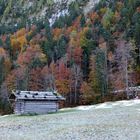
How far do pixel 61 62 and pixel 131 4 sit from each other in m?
42.2

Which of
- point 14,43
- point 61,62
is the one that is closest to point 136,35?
point 61,62

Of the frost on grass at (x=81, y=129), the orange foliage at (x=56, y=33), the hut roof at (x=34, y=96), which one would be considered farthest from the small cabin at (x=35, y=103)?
the orange foliage at (x=56, y=33)

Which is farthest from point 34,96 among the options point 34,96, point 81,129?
point 81,129

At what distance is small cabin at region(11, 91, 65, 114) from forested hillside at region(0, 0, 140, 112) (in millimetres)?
29151

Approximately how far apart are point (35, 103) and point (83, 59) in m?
57.0

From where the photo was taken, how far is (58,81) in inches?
4313

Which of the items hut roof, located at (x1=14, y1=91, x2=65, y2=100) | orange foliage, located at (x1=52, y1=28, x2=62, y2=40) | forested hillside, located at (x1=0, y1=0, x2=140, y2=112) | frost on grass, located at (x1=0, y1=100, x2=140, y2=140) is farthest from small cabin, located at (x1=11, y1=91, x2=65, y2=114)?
orange foliage, located at (x1=52, y1=28, x2=62, y2=40)

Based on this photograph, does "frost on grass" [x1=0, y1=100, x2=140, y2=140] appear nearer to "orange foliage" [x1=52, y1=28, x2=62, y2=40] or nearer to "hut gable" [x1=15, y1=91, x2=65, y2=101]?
"hut gable" [x1=15, y1=91, x2=65, y2=101]

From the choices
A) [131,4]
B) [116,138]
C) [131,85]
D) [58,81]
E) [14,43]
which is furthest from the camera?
[14,43]

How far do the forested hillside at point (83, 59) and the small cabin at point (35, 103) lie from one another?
2915 cm

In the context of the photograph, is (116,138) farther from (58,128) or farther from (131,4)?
(131,4)

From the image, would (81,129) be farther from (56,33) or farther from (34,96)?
(56,33)

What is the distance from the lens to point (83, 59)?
407 feet

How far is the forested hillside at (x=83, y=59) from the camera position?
335 ft
